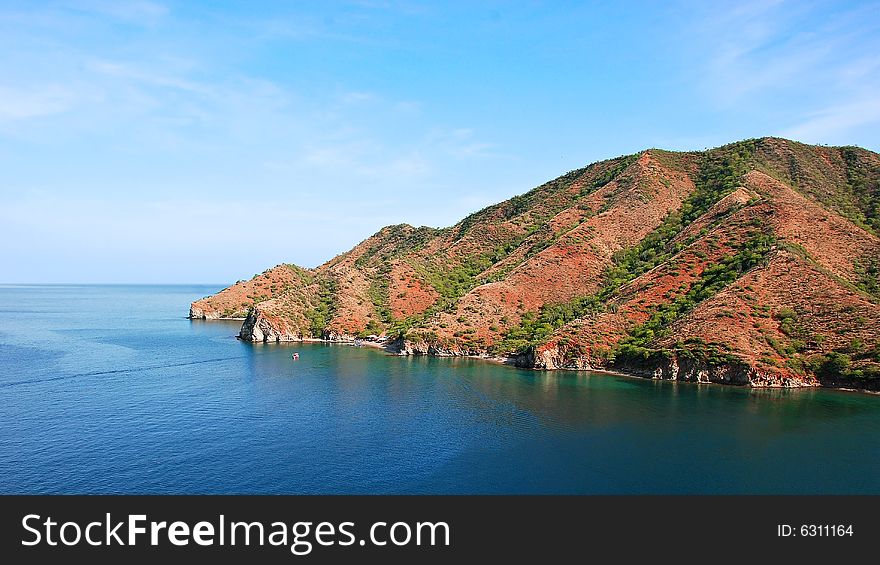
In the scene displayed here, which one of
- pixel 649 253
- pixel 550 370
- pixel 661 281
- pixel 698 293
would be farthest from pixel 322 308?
pixel 698 293

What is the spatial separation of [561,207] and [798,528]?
140 meters

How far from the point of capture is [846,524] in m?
30.3

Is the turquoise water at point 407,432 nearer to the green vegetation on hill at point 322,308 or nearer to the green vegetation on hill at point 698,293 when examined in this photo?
the green vegetation on hill at point 698,293

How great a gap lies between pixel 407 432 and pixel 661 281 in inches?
2722

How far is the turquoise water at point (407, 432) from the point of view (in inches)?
1654

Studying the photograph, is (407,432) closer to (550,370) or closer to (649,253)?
(550,370)

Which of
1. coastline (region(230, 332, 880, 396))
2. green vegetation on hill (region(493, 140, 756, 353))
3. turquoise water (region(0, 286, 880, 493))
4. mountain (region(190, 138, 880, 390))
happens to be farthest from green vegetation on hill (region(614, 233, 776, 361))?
green vegetation on hill (region(493, 140, 756, 353))

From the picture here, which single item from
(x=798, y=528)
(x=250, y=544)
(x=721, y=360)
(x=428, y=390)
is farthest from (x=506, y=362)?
(x=250, y=544)

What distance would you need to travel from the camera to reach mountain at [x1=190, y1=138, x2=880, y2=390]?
81750mm

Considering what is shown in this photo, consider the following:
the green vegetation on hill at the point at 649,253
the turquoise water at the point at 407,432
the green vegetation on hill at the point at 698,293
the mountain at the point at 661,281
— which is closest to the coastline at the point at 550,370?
the mountain at the point at 661,281

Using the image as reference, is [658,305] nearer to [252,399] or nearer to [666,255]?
[666,255]

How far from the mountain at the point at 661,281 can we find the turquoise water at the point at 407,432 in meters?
6.97

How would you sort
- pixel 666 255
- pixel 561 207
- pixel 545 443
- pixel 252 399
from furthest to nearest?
pixel 561 207
pixel 666 255
pixel 252 399
pixel 545 443

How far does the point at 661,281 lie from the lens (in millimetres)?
104375
